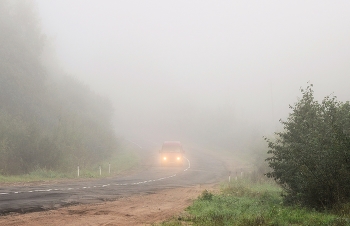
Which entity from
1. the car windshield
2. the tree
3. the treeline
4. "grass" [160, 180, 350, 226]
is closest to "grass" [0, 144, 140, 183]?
the treeline

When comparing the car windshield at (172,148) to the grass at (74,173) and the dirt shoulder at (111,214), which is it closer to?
the grass at (74,173)

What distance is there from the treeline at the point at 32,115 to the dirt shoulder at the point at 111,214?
12.1 meters

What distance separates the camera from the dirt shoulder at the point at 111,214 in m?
9.41

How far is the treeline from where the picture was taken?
24045 mm

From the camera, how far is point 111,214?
10.9 m

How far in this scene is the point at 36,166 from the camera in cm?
2386

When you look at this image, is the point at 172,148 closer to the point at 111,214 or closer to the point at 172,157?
the point at 172,157

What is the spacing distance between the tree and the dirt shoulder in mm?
4090

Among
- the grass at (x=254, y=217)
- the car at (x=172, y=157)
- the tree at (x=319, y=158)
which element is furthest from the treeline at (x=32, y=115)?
the tree at (x=319, y=158)

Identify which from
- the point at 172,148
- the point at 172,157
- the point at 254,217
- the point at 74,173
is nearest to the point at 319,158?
the point at 254,217

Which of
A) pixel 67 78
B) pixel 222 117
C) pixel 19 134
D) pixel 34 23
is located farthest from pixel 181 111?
pixel 19 134

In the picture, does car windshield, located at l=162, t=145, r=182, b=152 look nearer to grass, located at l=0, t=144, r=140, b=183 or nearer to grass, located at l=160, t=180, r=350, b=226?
grass, located at l=0, t=144, r=140, b=183

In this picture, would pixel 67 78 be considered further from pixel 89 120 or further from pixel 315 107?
pixel 315 107

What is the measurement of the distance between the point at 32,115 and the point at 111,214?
2053 cm
